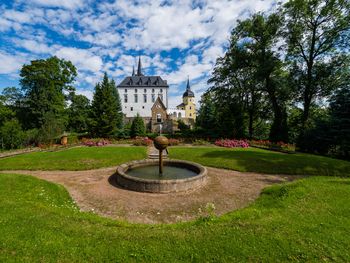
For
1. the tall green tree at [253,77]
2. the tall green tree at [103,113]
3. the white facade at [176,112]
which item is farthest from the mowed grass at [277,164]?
the white facade at [176,112]

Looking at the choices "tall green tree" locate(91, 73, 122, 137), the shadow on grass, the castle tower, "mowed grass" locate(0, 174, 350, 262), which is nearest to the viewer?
"mowed grass" locate(0, 174, 350, 262)

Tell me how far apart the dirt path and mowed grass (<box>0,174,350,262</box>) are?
3.76ft

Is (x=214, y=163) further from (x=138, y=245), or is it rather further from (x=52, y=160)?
(x=52, y=160)

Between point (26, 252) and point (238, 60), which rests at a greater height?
point (238, 60)

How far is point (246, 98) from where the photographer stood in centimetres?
2739

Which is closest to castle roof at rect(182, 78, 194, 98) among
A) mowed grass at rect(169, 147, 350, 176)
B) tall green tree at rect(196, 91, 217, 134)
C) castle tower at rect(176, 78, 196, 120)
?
castle tower at rect(176, 78, 196, 120)

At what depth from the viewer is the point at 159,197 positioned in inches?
276

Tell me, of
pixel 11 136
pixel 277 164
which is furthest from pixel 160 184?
pixel 11 136

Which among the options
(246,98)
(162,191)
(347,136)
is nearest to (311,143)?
(347,136)

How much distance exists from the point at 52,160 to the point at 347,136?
22855 mm

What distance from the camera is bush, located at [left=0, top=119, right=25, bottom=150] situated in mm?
21750

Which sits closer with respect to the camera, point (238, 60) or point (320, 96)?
point (320, 96)

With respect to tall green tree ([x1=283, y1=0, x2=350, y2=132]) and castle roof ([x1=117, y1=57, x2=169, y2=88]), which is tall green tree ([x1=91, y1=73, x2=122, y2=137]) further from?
castle roof ([x1=117, y1=57, x2=169, y2=88])

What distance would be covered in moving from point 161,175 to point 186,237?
5.79 metres
